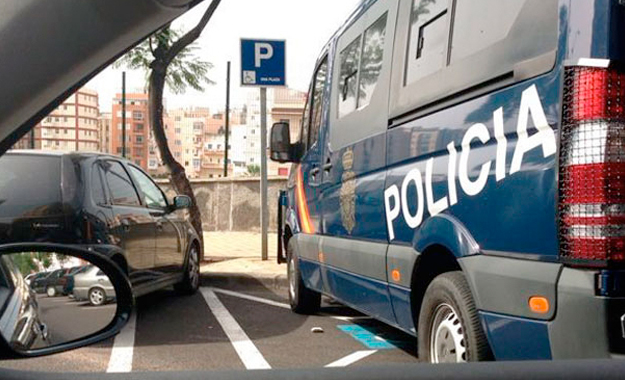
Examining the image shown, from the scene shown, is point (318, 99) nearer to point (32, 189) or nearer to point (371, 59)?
point (371, 59)

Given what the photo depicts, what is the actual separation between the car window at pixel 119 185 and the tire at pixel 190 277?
1.46 m

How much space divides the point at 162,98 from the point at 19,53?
31.2 feet

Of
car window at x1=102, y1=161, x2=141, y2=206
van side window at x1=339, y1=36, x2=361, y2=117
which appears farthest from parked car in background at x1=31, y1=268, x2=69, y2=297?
car window at x1=102, y1=161, x2=141, y2=206

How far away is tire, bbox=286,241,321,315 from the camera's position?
6.46m

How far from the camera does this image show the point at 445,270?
11.1ft

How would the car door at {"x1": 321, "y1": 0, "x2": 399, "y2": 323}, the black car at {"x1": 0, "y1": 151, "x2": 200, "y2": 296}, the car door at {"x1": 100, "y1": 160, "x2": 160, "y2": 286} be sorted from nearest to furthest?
1. the car door at {"x1": 321, "y1": 0, "x2": 399, "y2": 323}
2. the black car at {"x1": 0, "y1": 151, "x2": 200, "y2": 296}
3. the car door at {"x1": 100, "y1": 160, "x2": 160, "y2": 286}

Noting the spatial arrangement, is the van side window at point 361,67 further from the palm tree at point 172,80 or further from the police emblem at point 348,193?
the palm tree at point 172,80

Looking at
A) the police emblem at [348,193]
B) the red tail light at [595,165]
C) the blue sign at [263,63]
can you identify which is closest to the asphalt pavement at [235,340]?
the police emblem at [348,193]

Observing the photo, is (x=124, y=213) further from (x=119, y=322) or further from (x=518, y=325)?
(x=119, y=322)

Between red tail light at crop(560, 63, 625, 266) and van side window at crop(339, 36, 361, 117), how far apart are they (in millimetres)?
2489

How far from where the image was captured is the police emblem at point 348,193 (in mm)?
4598

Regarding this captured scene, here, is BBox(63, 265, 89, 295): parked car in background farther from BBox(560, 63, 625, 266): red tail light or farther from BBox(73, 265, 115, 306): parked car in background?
BBox(560, 63, 625, 266): red tail light

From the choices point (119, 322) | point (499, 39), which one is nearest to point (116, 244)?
point (499, 39)

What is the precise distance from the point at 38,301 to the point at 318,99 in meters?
5.05
